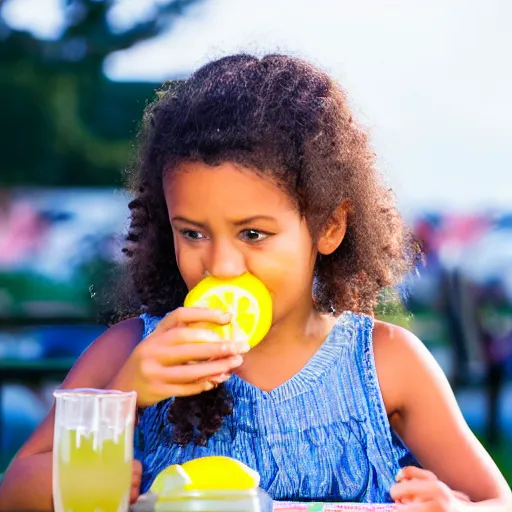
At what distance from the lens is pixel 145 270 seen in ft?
8.38

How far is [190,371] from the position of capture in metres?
1.77

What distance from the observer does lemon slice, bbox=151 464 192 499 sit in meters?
1.46

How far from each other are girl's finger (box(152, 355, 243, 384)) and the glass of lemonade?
0.79 ft

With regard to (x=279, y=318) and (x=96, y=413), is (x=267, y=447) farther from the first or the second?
(x=96, y=413)

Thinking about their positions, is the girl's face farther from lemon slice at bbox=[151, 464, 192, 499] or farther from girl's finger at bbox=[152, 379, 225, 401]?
lemon slice at bbox=[151, 464, 192, 499]

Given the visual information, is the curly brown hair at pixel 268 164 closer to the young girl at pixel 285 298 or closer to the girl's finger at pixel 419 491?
the young girl at pixel 285 298

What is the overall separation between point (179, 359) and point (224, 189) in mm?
450

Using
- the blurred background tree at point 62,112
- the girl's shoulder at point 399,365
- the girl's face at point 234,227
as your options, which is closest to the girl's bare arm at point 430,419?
the girl's shoulder at point 399,365

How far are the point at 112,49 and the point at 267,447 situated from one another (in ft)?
15.3

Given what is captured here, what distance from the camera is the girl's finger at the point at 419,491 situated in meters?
1.60

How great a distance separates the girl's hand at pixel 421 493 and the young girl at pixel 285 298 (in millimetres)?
418

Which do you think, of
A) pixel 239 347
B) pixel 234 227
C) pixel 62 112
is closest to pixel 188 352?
pixel 239 347

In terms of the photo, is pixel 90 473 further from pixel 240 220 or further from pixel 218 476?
pixel 240 220

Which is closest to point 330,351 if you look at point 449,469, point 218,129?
point 449,469
